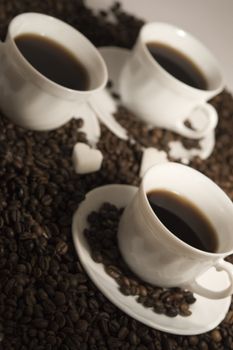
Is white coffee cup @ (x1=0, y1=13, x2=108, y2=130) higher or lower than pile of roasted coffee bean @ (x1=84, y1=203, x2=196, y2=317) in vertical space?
higher

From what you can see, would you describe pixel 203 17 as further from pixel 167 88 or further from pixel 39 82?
pixel 39 82

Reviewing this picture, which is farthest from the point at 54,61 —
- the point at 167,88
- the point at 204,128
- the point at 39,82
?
the point at 204,128

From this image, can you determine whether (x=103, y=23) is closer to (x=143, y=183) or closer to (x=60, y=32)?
(x=60, y=32)

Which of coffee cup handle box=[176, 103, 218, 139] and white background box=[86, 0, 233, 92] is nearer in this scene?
coffee cup handle box=[176, 103, 218, 139]

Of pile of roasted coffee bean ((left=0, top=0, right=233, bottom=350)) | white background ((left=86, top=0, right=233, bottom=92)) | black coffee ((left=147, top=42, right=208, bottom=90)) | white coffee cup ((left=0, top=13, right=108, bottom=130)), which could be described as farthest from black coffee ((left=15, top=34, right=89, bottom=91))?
white background ((left=86, top=0, right=233, bottom=92))

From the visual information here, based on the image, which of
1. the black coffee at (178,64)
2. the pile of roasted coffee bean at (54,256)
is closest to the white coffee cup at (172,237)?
the pile of roasted coffee bean at (54,256)

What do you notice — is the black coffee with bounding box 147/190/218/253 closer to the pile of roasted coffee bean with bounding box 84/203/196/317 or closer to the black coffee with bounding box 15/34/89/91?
the pile of roasted coffee bean with bounding box 84/203/196/317

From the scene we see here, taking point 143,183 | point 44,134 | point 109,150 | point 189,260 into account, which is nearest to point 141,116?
point 109,150
